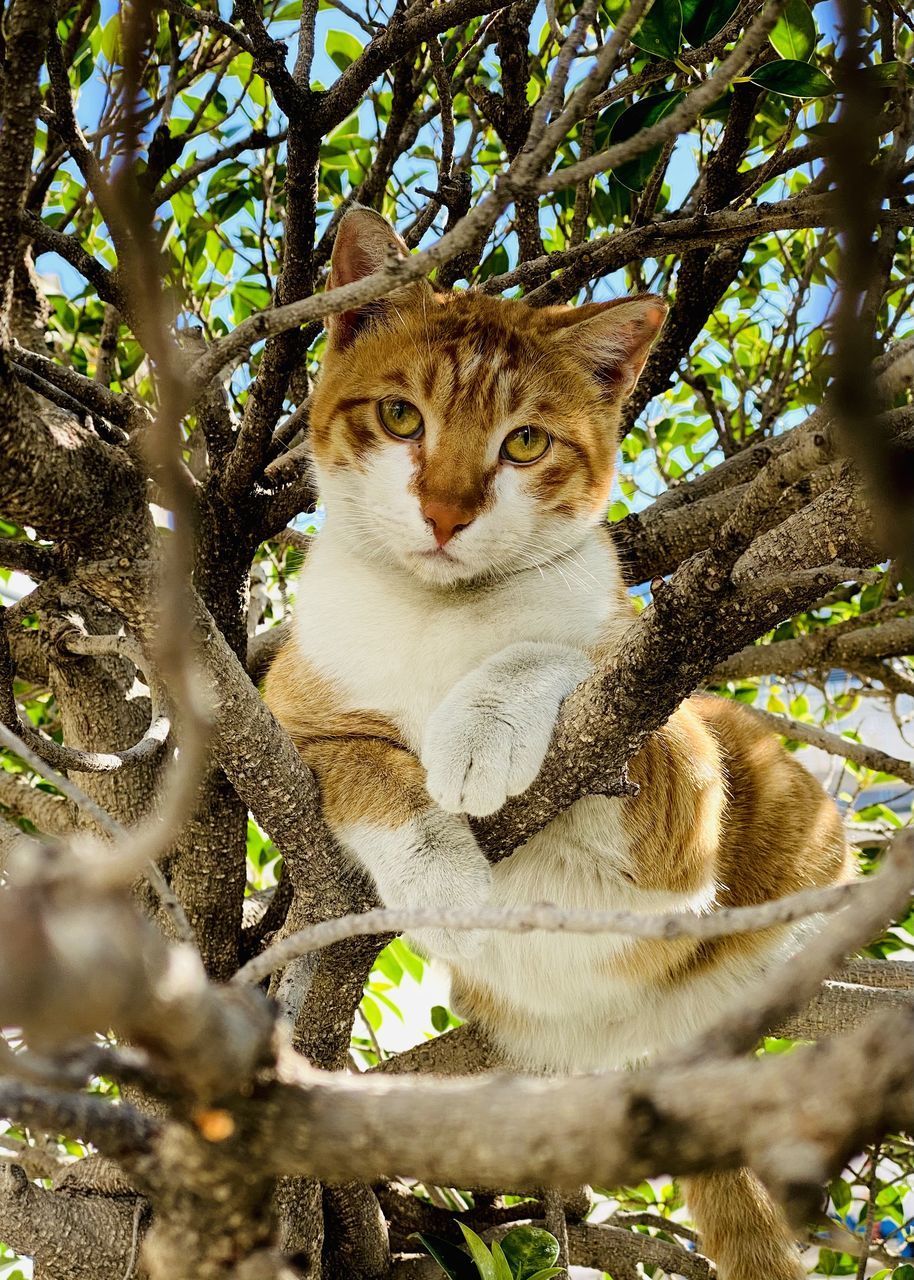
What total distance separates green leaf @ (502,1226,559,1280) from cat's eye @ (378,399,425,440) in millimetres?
1675

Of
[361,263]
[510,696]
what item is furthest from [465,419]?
[510,696]

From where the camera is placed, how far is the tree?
63 centimetres

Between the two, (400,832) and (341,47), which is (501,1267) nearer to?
(400,832)

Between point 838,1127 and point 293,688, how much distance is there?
5.59 ft

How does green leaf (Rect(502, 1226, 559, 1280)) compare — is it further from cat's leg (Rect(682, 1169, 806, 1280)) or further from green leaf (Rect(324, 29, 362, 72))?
green leaf (Rect(324, 29, 362, 72))

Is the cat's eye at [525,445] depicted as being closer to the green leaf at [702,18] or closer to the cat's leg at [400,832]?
the cat's leg at [400,832]

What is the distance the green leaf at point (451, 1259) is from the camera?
6.98 ft

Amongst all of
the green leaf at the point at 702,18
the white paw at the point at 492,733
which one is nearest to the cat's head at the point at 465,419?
the white paw at the point at 492,733

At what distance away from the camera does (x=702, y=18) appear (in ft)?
6.57

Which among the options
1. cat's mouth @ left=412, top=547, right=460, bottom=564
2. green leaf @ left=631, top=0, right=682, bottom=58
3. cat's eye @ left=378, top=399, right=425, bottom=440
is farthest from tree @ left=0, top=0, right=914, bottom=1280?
cat's mouth @ left=412, top=547, right=460, bottom=564

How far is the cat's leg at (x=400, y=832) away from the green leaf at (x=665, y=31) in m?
1.42

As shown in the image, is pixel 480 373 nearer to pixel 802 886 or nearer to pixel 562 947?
pixel 562 947

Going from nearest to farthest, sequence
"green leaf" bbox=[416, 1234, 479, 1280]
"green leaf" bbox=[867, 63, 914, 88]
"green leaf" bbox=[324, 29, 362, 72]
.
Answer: "green leaf" bbox=[867, 63, 914, 88]
"green leaf" bbox=[416, 1234, 479, 1280]
"green leaf" bbox=[324, 29, 362, 72]

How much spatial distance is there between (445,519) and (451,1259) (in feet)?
5.09
